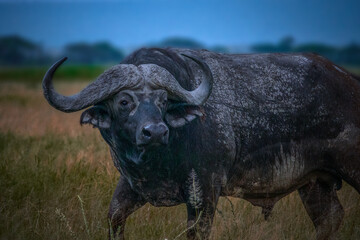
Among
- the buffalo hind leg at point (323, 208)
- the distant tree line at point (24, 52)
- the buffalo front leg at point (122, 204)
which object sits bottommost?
the distant tree line at point (24, 52)

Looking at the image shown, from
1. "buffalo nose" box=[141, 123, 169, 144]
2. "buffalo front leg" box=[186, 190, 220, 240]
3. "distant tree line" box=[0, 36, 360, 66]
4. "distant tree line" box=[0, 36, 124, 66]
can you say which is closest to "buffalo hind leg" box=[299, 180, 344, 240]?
"buffalo front leg" box=[186, 190, 220, 240]

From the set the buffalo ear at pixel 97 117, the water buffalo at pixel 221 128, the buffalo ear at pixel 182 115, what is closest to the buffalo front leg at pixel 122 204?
the water buffalo at pixel 221 128

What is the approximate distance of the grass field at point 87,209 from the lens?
190 inches

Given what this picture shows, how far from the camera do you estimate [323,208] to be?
19.2 feet

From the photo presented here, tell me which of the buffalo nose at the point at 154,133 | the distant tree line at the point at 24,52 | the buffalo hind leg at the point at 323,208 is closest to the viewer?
the buffalo nose at the point at 154,133

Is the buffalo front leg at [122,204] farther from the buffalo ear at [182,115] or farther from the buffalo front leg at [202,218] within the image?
the buffalo ear at [182,115]

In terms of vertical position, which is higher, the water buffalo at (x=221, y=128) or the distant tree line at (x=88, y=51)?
the water buffalo at (x=221, y=128)

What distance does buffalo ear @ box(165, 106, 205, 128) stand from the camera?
4520 millimetres

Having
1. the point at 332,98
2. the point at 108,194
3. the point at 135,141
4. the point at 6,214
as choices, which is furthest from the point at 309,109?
the point at 6,214

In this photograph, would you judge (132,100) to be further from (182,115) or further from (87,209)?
(87,209)

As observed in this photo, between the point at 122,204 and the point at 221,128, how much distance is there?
4.11 feet

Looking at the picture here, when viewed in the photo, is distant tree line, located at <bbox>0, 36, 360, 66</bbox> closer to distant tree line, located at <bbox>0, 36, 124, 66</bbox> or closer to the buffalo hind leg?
distant tree line, located at <bbox>0, 36, 124, 66</bbox>

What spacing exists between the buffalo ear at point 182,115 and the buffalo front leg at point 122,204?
0.87 meters

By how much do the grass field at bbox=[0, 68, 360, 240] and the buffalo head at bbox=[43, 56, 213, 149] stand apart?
2.62 feet
